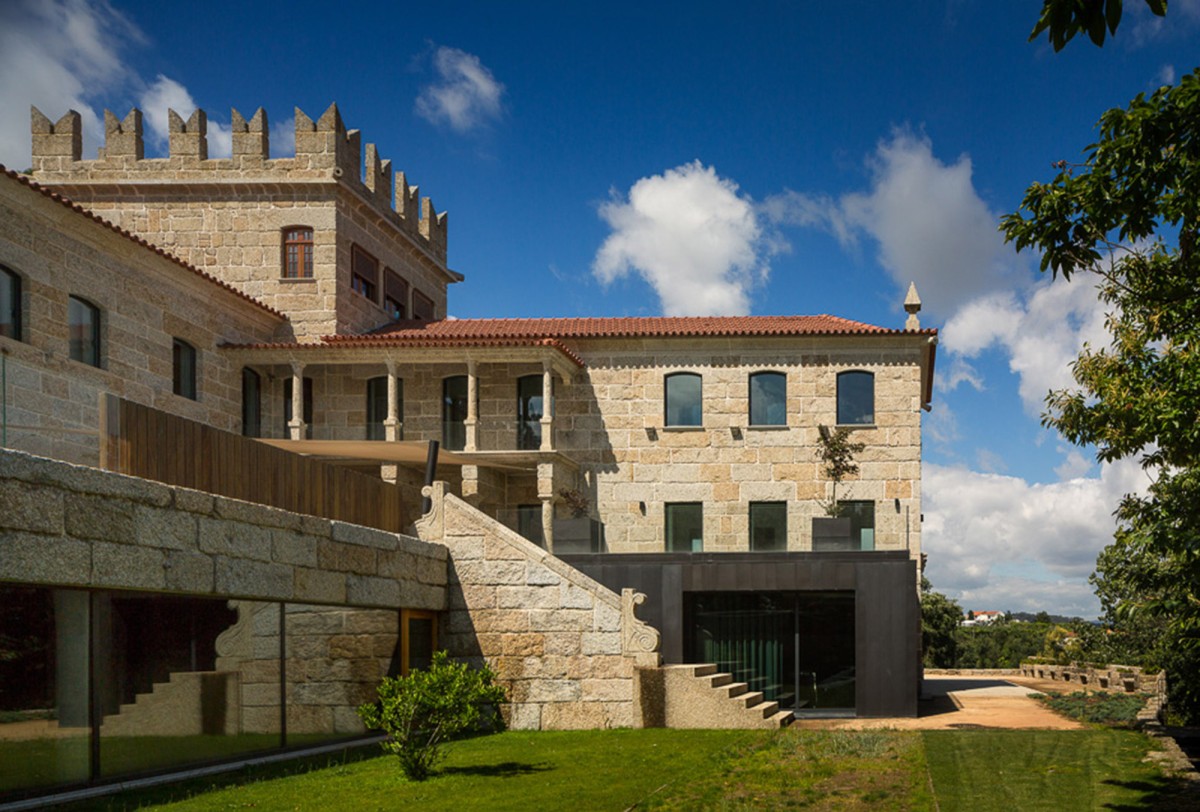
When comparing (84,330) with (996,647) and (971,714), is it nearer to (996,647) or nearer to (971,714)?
(971,714)

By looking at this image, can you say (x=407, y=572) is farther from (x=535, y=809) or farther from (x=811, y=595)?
(x=811, y=595)

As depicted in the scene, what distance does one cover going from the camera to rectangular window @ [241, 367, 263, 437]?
32156 millimetres

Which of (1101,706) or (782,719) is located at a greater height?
(782,719)

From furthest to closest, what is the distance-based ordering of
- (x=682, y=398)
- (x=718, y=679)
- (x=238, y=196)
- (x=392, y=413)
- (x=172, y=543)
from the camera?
(x=238, y=196)
(x=682, y=398)
(x=392, y=413)
(x=718, y=679)
(x=172, y=543)

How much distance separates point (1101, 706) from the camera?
78.2 feet

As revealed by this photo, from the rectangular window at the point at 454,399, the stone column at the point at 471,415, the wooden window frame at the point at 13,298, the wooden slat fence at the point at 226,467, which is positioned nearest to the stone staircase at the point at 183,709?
the wooden slat fence at the point at 226,467

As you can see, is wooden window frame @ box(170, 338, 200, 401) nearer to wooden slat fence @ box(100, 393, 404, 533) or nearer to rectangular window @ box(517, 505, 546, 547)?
rectangular window @ box(517, 505, 546, 547)

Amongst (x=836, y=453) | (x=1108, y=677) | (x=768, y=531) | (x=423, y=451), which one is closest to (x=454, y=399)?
(x=423, y=451)

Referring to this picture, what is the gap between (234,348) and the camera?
31141mm

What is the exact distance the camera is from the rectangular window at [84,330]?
82.8ft

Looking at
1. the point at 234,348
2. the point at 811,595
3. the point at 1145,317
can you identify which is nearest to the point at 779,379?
the point at 811,595

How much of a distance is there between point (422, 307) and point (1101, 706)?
25776 mm

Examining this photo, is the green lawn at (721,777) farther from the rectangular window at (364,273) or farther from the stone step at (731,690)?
the rectangular window at (364,273)

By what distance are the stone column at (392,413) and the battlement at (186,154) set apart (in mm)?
6646
